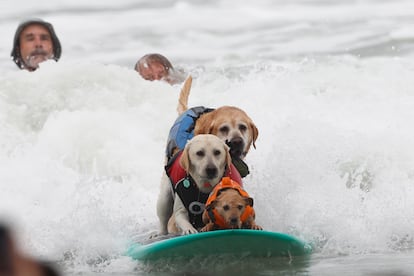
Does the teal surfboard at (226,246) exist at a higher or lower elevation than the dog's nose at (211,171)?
lower

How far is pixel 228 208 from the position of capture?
516 cm

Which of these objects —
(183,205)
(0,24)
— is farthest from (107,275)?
(0,24)

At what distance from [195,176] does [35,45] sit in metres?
7.59

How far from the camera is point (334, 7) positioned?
72.5 ft

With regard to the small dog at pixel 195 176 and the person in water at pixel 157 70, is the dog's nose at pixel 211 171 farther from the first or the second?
the person in water at pixel 157 70

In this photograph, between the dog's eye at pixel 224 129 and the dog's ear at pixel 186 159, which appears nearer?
the dog's ear at pixel 186 159

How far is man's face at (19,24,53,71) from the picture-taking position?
12.4 meters

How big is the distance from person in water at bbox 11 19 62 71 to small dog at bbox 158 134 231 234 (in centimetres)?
720

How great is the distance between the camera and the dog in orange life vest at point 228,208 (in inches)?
202

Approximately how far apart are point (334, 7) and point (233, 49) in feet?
16.7

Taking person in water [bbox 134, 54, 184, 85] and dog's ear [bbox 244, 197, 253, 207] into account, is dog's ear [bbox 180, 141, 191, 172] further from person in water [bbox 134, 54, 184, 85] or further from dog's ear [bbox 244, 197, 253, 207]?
person in water [bbox 134, 54, 184, 85]

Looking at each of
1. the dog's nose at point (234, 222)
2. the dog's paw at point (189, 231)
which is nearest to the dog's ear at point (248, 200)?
the dog's nose at point (234, 222)

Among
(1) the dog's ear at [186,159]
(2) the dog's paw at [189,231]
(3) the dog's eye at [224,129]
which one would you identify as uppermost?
(3) the dog's eye at [224,129]

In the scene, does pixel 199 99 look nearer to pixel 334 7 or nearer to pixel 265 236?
pixel 265 236
